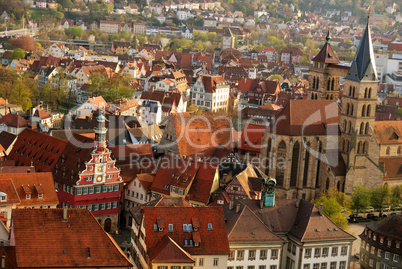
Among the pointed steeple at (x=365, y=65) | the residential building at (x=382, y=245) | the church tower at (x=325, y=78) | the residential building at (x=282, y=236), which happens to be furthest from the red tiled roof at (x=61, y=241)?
the church tower at (x=325, y=78)

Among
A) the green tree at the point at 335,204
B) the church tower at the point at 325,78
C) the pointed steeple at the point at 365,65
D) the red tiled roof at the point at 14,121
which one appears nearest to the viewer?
the green tree at the point at 335,204

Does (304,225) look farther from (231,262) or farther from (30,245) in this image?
(30,245)

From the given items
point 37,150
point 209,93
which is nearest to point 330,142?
point 37,150

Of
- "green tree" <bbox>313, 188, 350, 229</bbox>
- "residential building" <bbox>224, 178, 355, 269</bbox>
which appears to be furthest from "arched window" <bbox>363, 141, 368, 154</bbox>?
"residential building" <bbox>224, 178, 355, 269</bbox>

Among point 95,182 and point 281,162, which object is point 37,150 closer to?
point 95,182

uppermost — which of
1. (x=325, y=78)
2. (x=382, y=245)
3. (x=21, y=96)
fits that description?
(x=325, y=78)

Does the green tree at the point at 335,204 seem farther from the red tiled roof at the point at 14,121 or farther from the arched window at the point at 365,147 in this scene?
the red tiled roof at the point at 14,121
